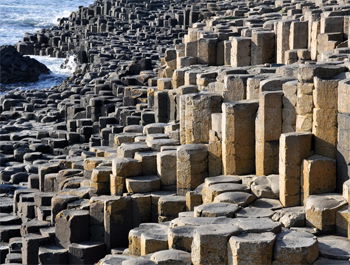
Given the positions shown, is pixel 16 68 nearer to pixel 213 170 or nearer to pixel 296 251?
pixel 213 170

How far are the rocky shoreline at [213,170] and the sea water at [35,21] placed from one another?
798 inches

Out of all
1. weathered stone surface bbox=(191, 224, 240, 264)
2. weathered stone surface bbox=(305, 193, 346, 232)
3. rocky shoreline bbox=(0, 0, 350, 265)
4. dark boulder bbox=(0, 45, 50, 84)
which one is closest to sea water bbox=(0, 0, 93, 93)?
dark boulder bbox=(0, 45, 50, 84)

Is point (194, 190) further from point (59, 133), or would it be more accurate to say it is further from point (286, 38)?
point (59, 133)

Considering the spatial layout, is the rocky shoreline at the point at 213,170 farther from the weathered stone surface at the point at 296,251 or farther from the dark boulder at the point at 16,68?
the dark boulder at the point at 16,68

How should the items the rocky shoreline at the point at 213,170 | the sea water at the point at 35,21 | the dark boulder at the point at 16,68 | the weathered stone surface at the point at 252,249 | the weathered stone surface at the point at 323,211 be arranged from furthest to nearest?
the sea water at the point at 35,21, the dark boulder at the point at 16,68, the weathered stone surface at the point at 323,211, the rocky shoreline at the point at 213,170, the weathered stone surface at the point at 252,249

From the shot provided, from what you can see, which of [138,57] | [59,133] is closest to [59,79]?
[138,57]

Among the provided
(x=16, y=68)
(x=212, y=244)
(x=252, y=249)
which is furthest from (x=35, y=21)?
(x=252, y=249)

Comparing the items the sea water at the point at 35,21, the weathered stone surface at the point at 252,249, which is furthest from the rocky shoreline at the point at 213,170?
the sea water at the point at 35,21

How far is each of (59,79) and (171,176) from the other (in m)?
30.3

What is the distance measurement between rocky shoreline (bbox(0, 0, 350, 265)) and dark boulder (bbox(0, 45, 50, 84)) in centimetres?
1968

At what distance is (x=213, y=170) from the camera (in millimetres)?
16938

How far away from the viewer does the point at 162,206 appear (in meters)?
16.6

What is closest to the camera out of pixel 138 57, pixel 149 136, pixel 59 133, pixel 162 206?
pixel 162 206

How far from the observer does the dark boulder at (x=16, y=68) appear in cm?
4628
